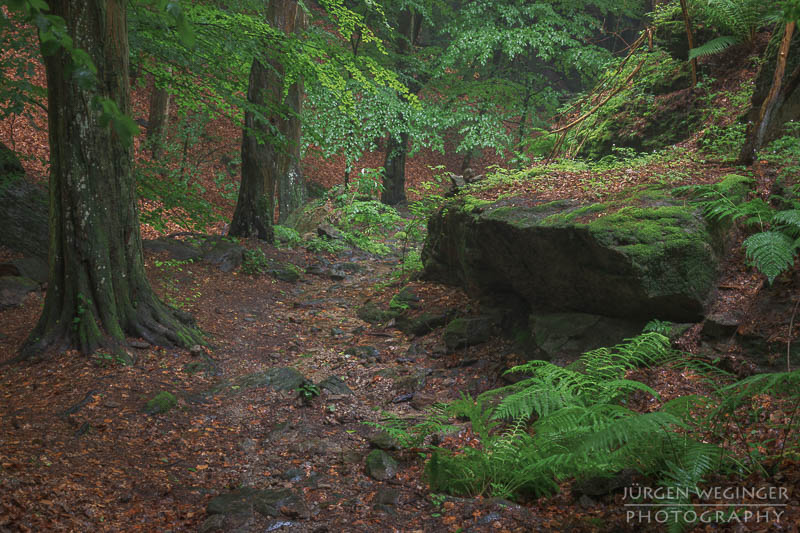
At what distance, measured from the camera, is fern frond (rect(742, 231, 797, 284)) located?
3.65m

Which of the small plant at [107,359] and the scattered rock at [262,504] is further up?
the small plant at [107,359]

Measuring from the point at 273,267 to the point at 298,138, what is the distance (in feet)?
14.1

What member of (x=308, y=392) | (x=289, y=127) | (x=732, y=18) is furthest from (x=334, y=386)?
(x=289, y=127)

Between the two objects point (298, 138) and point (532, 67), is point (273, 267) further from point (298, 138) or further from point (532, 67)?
point (532, 67)

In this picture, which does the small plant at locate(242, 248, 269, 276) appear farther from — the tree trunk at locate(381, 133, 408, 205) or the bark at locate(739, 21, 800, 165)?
the tree trunk at locate(381, 133, 408, 205)

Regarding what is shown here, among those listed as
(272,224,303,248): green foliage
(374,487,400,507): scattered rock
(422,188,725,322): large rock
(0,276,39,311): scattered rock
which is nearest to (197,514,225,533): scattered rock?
(374,487,400,507): scattered rock

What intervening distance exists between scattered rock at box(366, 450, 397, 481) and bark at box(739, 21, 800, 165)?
4.88m

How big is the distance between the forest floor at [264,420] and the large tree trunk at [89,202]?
1.33 feet

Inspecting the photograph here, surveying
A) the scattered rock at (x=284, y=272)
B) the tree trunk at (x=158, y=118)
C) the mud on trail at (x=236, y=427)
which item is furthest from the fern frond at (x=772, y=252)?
the tree trunk at (x=158, y=118)

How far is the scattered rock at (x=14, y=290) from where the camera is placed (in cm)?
623

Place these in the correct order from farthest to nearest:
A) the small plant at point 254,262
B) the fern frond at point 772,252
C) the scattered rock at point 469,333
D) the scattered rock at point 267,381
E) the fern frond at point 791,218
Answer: the small plant at point 254,262, the scattered rock at point 469,333, the scattered rock at point 267,381, the fern frond at point 791,218, the fern frond at point 772,252

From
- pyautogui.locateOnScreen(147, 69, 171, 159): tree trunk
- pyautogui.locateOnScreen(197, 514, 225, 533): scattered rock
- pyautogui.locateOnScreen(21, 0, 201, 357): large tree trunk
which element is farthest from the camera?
pyautogui.locateOnScreen(147, 69, 171, 159): tree trunk

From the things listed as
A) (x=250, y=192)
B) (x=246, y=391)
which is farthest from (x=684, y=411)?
(x=250, y=192)

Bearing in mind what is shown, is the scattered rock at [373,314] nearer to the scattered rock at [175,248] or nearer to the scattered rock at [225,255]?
the scattered rock at [225,255]
